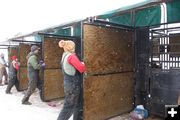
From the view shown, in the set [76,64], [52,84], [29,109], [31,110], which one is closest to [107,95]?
[76,64]

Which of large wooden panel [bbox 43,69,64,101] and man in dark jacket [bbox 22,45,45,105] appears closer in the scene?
man in dark jacket [bbox 22,45,45,105]

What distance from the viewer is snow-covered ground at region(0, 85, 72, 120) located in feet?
20.4

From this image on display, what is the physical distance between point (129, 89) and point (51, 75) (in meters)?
2.96

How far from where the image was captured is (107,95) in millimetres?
5750

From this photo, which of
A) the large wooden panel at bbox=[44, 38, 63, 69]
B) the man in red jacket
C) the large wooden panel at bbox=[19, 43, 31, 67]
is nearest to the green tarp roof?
the man in red jacket

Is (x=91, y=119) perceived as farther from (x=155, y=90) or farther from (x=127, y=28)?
(x=127, y=28)

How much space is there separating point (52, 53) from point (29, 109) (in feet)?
6.99

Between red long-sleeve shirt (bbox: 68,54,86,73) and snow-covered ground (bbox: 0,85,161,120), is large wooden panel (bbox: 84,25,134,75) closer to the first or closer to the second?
red long-sleeve shirt (bbox: 68,54,86,73)

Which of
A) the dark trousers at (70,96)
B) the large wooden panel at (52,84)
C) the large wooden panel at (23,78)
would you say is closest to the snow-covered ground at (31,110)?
the large wooden panel at (52,84)

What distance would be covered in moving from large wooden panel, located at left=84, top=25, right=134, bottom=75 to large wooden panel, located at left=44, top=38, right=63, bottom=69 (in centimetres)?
294

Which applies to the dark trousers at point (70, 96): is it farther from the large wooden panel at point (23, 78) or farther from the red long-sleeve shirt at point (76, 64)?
the large wooden panel at point (23, 78)

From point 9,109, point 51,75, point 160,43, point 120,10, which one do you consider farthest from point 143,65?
point 9,109

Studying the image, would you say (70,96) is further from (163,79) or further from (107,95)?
(163,79)

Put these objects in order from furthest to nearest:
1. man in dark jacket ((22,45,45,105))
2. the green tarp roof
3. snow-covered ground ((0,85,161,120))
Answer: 1. man in dark jacket ((22,45,45,105))
2. the green tarp roof
3. snow-covered ground ((0,85,161,120))
